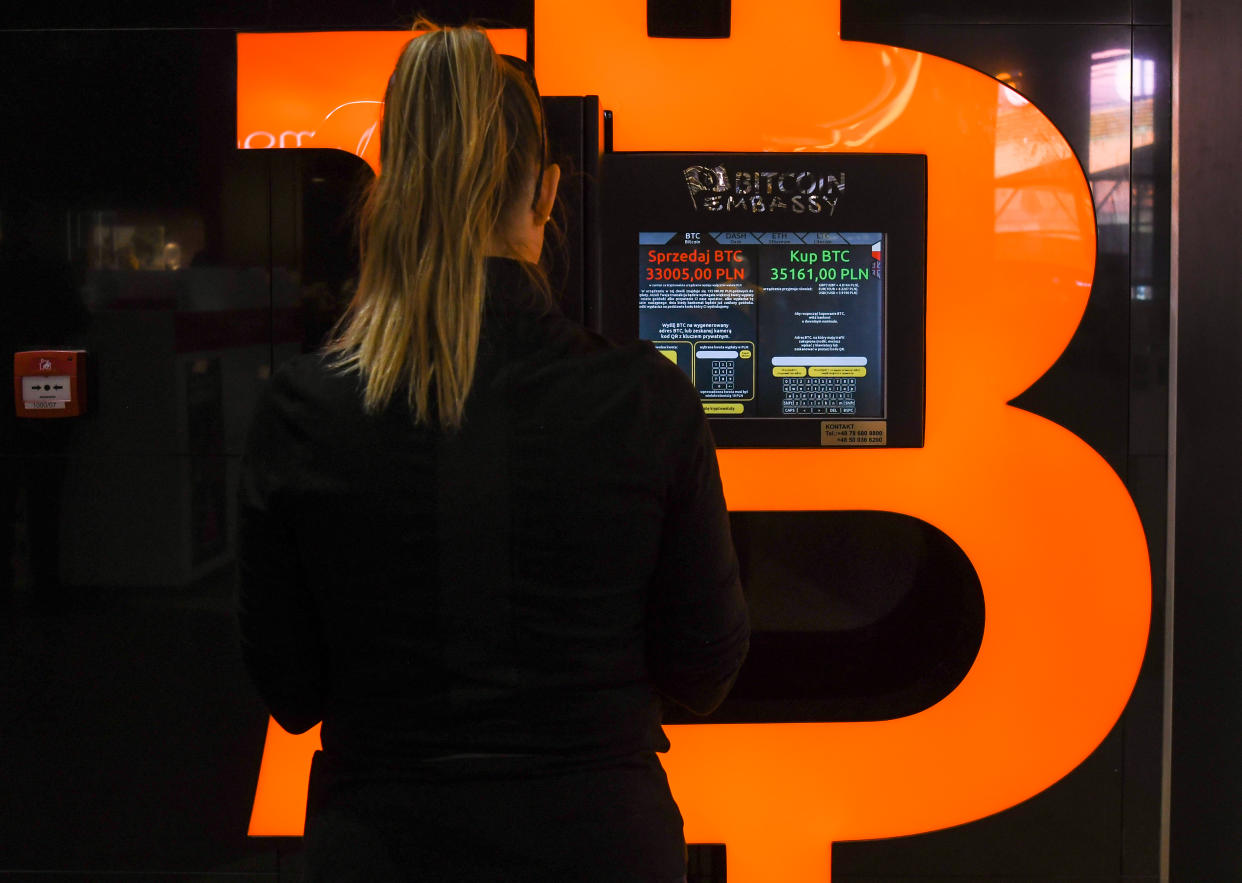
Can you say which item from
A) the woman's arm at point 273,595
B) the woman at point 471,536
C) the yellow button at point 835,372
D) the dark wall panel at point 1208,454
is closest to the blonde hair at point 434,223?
the woman at point 471,536

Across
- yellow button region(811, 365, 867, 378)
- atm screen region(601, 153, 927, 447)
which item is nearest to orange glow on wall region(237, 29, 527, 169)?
atm screen region(601, 153, 927, 447)

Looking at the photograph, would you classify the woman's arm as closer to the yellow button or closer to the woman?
the woman

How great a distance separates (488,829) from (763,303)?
4.19ft

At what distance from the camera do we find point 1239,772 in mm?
2152

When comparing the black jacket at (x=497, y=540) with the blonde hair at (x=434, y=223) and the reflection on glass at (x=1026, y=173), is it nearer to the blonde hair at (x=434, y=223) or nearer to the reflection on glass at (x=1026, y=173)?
the blonde hair at (x=434, y=223)

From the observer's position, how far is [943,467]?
207 cm

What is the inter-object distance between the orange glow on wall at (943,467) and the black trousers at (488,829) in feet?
3.86

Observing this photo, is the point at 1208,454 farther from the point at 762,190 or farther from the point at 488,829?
the point at 488,829

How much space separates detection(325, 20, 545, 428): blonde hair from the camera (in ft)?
2.89

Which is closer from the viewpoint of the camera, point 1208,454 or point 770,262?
point 770,262

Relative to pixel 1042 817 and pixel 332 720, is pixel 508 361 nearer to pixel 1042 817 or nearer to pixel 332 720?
pixel 332 720

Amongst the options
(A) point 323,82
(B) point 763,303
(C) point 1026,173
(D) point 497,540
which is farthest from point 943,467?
(A) point 323,82

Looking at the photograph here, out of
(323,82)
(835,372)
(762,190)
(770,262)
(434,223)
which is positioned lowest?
(835,372)

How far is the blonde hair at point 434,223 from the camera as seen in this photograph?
880 millimetres
